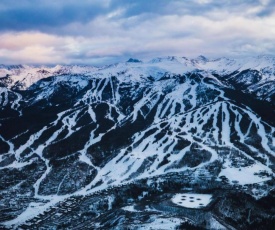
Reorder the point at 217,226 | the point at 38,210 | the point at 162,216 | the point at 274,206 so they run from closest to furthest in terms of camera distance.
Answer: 1. the point at 217,226
2. the point at 162,216
3. the point at 274,206
4. the point at 38,210

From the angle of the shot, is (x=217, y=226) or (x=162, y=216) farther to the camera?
(x=162, y=216)

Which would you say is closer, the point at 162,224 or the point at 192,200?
the point at 162,224

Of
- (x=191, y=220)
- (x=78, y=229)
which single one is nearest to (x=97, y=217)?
(x=78, y=229)

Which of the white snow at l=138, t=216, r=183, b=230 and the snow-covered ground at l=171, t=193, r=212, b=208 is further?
the snow-covered ground at l=171, t=193, r=212, b=208

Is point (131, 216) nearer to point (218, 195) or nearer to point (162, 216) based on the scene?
point (162, 216)

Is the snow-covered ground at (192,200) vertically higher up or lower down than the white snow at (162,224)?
lower down

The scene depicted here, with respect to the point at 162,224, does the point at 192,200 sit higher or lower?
lower

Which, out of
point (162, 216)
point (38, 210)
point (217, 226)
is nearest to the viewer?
point (217, 226)

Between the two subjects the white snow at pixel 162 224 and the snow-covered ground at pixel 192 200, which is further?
the snow-covered ground at pixel 192 200
